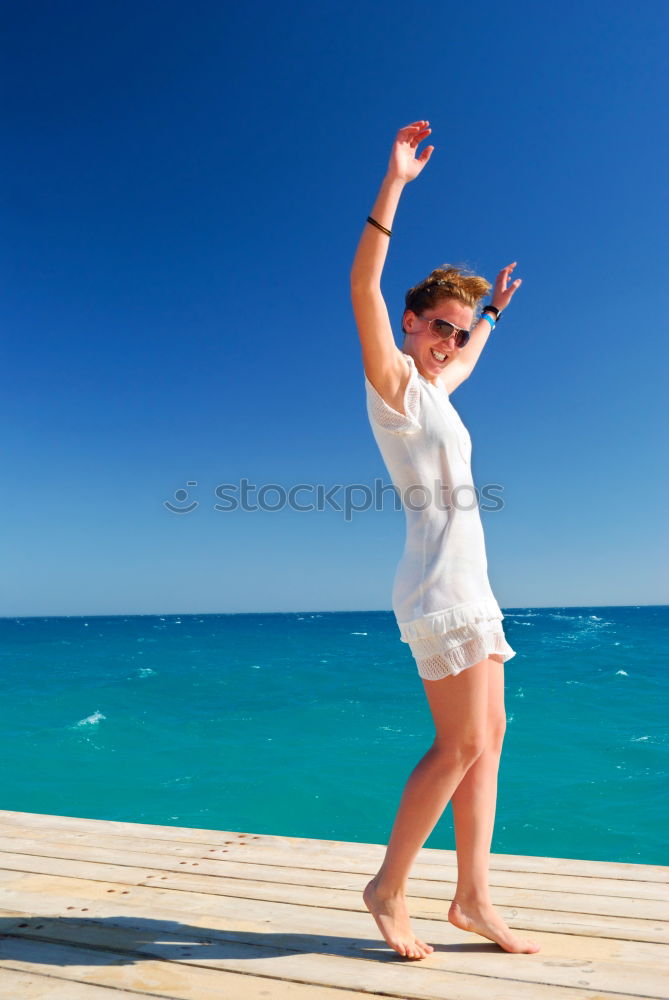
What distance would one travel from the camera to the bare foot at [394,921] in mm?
2049

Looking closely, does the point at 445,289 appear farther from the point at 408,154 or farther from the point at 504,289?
the point at 504,289

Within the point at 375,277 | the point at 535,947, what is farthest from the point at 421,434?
the point at 535,947

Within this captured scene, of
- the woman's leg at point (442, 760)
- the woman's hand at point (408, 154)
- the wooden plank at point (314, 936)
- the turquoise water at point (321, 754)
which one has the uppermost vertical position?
the woman's hand at point (408, 154)

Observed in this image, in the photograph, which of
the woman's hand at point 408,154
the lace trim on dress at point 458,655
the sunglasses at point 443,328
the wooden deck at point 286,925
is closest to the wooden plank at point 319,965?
the wooden deck at point 286,925

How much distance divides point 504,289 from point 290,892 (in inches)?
97.2

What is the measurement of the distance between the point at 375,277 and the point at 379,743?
1257 centimetres

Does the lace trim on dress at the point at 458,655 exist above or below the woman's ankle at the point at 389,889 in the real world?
above

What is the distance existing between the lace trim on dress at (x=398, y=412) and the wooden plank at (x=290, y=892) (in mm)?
1640

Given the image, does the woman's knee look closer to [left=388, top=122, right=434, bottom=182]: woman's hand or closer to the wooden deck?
the wooden deck

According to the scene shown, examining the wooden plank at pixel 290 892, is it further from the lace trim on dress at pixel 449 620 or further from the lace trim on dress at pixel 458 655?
the lace trim on dress at pixel 449 620

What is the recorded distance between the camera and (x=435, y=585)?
2.03 meters

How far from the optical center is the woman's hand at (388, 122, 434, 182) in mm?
1944

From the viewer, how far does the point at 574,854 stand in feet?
25.5

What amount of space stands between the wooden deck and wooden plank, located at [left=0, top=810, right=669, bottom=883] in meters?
0.01
